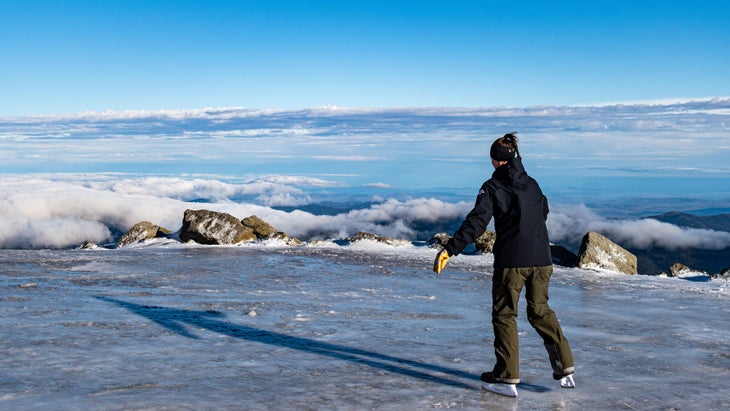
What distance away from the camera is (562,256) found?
1873 centimetres

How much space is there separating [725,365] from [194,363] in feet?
17.4

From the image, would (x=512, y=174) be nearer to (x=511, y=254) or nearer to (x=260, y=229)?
(x=511, y=254)

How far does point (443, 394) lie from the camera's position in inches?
225

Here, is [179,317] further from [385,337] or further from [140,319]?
[385,337]

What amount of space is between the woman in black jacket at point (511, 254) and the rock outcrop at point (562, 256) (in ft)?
42.9

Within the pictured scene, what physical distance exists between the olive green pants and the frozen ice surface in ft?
0.85

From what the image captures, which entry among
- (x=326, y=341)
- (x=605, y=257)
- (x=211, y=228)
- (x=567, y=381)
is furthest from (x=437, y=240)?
(x=567, y=381)

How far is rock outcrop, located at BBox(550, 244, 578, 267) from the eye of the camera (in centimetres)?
1840

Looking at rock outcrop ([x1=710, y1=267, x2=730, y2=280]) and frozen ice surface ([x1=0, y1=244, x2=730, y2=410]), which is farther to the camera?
rock outcrop ([x1=710, y1=267, x2=730, y2=280])

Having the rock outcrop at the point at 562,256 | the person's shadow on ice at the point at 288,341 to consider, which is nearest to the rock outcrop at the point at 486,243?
the rock outcrop at the point at 562,256

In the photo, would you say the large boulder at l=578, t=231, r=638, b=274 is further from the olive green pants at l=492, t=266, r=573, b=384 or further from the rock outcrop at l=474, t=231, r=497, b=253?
the olive green pants at l=492, t=266, r=573, b=384

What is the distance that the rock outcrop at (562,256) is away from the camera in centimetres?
1840

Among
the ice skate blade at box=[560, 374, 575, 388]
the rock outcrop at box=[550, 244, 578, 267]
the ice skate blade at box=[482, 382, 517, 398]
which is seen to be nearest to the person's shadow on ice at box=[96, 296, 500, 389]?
the ice skate blade at box=[482, 382, 517, 398]

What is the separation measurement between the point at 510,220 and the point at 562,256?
537 inches
